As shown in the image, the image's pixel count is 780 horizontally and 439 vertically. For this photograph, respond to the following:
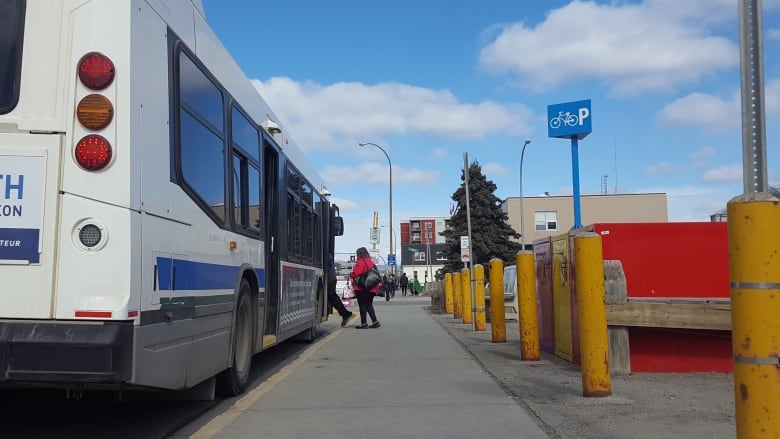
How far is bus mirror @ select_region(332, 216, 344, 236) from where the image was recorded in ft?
51.7

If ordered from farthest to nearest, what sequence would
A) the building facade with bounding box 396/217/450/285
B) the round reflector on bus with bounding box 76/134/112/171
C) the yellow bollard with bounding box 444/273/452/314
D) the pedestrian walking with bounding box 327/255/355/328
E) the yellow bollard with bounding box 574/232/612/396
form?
the building facade with bounding box 396/217/450/285, the yellow bollard with bounding box 444/273/452/314, the pedestrian walking with bounding box 327/255/355/328, the yellow bollard with bounding box 574/232/612/396, the round reflector on bus with bounding box 76/134/112/171

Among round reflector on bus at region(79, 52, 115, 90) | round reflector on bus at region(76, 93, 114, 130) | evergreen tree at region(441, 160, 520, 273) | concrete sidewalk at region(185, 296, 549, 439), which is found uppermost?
evergreen tree at region(441, 160, 520, 273)

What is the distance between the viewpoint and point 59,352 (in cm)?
388

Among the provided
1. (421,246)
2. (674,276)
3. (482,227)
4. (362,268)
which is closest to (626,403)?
(674,276)

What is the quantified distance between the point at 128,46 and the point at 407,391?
4.75 metres

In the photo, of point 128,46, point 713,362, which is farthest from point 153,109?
point 713,362

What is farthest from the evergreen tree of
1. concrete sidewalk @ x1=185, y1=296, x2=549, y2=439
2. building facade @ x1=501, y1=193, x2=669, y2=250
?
concrete sidewalk @ x1=185, y1=296, x2=549, y2=439

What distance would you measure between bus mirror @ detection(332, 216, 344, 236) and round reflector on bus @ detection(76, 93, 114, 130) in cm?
1158

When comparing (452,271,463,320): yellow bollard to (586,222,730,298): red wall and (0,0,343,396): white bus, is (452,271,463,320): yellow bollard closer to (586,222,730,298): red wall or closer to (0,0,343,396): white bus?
(586,222,730,298): red wall

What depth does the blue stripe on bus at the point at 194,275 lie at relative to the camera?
4.54 meters

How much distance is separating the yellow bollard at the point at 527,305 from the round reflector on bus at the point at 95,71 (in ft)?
21.9

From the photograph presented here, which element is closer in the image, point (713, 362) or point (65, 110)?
point (65, 110)

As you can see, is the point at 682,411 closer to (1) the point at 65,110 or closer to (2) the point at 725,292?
(2) the point at 725,292

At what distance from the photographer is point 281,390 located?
24.8 feet
